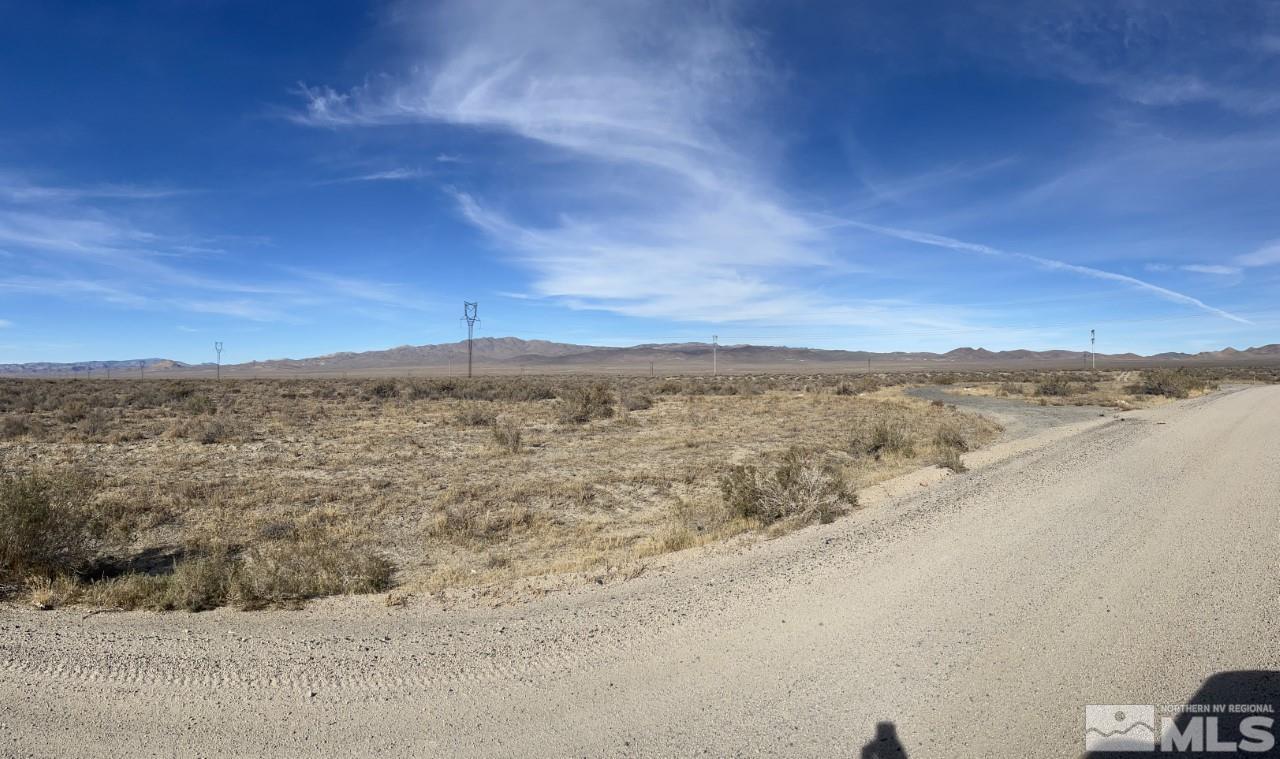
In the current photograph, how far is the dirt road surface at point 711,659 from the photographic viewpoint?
159 inches

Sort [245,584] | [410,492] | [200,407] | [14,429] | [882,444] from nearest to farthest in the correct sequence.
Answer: [245,584] < [410,492] < [882,444] < [14,429] < [200,407]

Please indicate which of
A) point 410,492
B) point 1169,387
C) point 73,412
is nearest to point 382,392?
point 73,412

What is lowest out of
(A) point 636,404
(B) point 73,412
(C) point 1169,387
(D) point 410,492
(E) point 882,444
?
(D) point 410,492

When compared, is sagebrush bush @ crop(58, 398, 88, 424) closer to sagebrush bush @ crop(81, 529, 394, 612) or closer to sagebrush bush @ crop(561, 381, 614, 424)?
sagebrush bush @ crop(561, 381, 614, 424)

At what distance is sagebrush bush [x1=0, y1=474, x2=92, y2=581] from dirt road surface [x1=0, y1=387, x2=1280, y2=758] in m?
1.65

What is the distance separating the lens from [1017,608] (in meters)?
5.71

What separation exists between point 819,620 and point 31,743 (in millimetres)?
5509

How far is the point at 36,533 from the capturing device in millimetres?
7430

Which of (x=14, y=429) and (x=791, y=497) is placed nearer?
(x=791, y=497)

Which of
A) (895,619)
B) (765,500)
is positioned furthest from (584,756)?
(765,500)

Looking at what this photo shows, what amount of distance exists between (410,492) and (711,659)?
1019 cm

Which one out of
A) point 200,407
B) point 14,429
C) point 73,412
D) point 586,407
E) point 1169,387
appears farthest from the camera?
point 1169,387

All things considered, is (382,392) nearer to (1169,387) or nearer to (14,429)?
(14,429)

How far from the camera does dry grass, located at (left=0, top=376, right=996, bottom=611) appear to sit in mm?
7688
